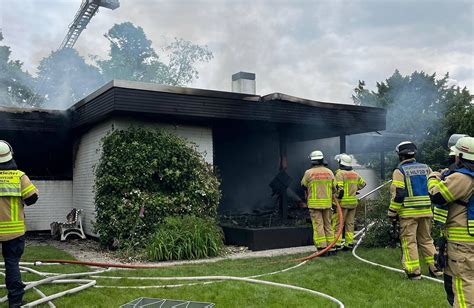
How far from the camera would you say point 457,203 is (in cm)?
389

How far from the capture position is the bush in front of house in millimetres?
8469

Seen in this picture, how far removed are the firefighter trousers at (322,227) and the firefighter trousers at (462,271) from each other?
376cm

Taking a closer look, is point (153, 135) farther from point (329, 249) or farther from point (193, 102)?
point (329, 249)

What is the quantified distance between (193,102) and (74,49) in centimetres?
2714

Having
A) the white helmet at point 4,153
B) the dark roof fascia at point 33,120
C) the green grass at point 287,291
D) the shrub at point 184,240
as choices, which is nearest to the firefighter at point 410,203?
the green grass at point 287,291

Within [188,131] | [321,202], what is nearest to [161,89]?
[188,131]

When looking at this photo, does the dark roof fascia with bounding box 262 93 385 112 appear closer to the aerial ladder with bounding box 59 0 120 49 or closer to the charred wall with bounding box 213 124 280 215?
the charred wall with bounding box 213 124 280 215

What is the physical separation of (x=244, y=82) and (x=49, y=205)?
6455 mm

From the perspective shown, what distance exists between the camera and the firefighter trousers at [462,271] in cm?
367

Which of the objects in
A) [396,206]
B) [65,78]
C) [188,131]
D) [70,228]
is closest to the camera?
[396,206]

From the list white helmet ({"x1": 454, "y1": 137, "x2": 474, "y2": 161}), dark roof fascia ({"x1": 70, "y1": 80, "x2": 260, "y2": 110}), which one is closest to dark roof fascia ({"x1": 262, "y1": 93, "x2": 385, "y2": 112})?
dark roof fascia ({"x1": 70, "y1": 80, "x2": 260, "y2": 110})

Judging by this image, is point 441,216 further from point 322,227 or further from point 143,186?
point 143,186

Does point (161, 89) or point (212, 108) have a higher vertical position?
point (161, 89)

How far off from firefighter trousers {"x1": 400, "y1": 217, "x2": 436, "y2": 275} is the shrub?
346 centimetres
